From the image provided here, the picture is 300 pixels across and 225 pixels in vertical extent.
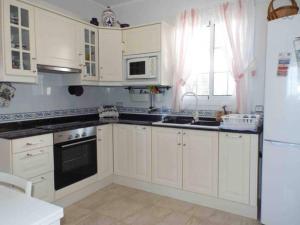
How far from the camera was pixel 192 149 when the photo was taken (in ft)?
8.75

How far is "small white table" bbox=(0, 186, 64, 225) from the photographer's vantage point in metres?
0.83

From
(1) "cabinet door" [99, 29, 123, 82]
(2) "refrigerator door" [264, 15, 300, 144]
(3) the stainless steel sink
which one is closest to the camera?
(2) "refrigerator door" [264, 15, 300, 144]

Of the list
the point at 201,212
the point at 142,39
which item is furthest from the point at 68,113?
the point at 201,212

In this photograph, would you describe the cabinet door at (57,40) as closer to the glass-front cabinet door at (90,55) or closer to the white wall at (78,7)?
the glass-front cabinet door at (90,55)

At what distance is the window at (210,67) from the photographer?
299 cm

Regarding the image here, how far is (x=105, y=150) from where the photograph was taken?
10.4ft

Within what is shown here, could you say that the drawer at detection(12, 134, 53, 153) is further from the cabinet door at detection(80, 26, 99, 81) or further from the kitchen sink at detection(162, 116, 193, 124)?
the kitchen sink at detection(162, 116, 193, 124)

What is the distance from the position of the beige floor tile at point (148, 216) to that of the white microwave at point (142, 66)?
164 cm

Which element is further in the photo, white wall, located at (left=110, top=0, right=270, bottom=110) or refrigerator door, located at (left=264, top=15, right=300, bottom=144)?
white wall, located at (left=110, top=0, right=270, bottom=110)

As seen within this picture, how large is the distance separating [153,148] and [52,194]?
4.08ft

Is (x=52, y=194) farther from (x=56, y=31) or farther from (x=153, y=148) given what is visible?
(x=56, y=31)

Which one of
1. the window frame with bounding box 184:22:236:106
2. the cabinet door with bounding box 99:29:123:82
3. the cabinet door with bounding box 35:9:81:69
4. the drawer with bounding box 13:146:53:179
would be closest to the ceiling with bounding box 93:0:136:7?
the cabinet door with bounding box 99:29:123:82

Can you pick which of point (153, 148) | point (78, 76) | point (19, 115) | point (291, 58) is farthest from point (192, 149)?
point (19, 115)

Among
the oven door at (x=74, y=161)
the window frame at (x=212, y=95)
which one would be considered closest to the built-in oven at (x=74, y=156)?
the oven door at (x=74, y=161)
